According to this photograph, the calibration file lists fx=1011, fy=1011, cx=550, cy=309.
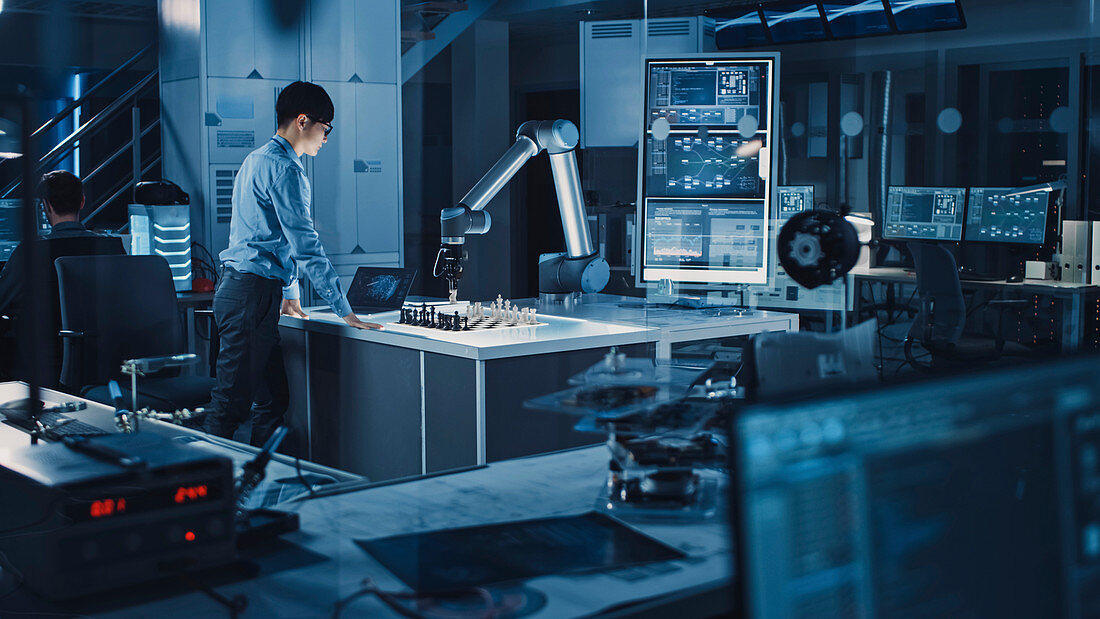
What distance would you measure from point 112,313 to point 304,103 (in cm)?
102

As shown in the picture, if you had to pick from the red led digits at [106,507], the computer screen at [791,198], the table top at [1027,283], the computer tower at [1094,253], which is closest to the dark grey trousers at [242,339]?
the computer screen at [791,198]

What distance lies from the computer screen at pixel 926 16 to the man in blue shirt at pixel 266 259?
92.7 inches

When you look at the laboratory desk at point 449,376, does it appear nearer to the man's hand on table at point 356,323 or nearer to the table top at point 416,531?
the man's hand on table at point 356,323

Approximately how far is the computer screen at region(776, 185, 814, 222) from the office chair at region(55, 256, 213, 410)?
2392 mm

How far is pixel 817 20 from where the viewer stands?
650 centimetres

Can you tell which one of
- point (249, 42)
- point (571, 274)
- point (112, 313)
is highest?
point (249, 42)

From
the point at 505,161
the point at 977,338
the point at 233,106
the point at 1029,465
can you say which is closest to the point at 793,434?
the point at 1029,465

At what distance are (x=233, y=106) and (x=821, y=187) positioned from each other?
3608mm

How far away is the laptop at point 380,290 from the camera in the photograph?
13.5 feet

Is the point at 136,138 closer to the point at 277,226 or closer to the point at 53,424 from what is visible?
the point at 277,226

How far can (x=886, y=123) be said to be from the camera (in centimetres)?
412

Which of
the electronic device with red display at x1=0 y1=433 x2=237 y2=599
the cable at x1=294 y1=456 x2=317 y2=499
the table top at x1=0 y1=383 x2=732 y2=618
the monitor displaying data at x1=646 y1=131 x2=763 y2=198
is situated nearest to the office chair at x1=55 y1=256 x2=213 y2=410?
the table top at x1=0 y1=383 x2=732 y2=618

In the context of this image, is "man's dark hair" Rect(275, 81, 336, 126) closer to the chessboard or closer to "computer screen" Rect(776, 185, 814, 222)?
the chessboard

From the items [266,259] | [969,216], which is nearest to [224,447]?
[266,259]
